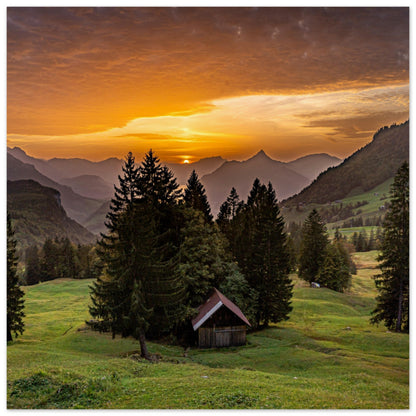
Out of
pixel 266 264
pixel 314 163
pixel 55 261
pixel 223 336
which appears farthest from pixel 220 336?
pixel 55 261

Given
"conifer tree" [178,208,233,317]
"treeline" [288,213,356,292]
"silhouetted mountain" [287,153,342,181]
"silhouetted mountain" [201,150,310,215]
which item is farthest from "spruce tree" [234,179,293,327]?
"treeline" [288,213,356,292]

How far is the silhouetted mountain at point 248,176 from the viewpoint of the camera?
59.8 feet

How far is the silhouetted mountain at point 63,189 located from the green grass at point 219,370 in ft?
29.5

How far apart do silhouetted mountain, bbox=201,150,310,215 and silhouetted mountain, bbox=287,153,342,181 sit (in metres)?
0.78

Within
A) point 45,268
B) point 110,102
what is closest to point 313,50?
point 110,102

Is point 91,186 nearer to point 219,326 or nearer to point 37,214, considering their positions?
point 219,326

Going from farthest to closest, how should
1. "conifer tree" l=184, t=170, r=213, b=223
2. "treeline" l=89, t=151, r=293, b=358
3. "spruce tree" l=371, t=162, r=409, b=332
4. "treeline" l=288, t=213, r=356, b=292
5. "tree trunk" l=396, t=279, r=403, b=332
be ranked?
"treeline" l=288, t=213, r=356, b=292 → "tree trunk" l=396, t=279, r=403, b=332 → "spruce tree" l=371, t=162, r=409, b=332 → "conifer tree" l=184, t=170, r=213, b=223 → "treeline" l=89, t=151, r=293, b=358

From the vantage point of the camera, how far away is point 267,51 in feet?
48.6

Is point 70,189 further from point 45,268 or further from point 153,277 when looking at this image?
point 45,268

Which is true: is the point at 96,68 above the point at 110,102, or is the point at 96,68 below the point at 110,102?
above

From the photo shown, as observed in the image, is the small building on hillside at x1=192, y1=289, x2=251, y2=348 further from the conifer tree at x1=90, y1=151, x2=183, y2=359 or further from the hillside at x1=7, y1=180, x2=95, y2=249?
the hillside at x1=7, y1=180, x2=95, y2=249

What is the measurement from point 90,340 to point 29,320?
1533 centimetres

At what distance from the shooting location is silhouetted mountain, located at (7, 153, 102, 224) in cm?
1478

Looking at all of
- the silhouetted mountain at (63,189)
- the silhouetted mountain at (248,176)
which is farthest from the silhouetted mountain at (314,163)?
the silhouetted mountain at (63,189)
